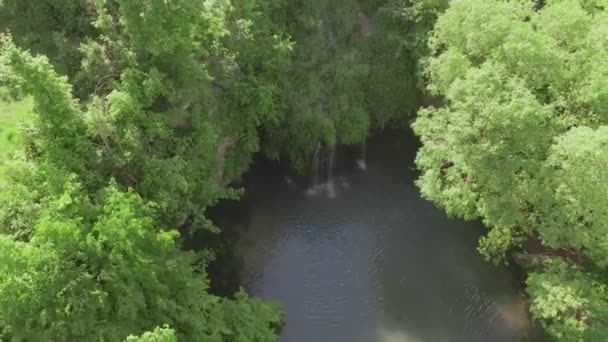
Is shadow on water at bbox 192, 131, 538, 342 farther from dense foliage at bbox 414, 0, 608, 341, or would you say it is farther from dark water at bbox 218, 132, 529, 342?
dense foliage at bbox 414, 0, 608, 341

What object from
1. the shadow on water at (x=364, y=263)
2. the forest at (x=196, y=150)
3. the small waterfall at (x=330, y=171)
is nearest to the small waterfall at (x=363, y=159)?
the shadow on water at (x=364, y=263)

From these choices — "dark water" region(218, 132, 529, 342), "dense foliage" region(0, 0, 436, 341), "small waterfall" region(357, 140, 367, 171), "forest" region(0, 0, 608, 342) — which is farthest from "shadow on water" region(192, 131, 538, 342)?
"dense foliage" region(0, 0, 436, 341)

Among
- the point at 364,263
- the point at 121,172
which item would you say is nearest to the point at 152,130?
A: the point at 121,172

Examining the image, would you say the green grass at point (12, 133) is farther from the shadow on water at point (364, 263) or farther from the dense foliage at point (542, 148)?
the dense foliage at point (542, 148)

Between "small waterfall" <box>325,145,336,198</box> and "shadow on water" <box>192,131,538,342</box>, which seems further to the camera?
"small waterfall" <box>325,145,336,198</box>

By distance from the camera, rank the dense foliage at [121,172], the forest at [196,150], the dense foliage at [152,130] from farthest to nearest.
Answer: the forest at [196,150] → the dense foliage at [152,130] → the dense foliage at [121,172]

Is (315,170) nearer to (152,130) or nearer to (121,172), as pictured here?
(152,130)
